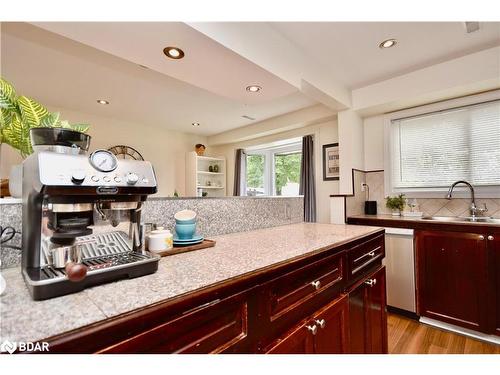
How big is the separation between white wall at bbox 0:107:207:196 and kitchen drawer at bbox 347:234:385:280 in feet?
12.1

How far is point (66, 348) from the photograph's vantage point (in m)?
0.43

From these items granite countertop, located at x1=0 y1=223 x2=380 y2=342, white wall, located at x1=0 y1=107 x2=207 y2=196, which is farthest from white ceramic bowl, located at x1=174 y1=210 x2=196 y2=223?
white wall, located at x1=0 y1=107 x2=207 y2=196

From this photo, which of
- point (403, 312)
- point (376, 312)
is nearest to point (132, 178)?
point (376, 312)

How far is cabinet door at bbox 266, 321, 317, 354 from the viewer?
32.3 inches

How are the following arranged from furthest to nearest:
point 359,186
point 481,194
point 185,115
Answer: point 185,115
point 359,186
point 481,194

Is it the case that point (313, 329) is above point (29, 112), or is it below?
below

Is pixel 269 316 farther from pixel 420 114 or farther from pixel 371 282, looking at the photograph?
pixel 420 114

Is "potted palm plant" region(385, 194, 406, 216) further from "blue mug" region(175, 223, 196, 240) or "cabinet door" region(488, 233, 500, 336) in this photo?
"blue mug" region(175, 223, 196, 240)

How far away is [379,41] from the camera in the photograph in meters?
1.92

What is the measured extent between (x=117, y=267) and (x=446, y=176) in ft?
9.93

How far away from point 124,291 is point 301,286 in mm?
627

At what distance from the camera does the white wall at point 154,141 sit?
3.73 m
